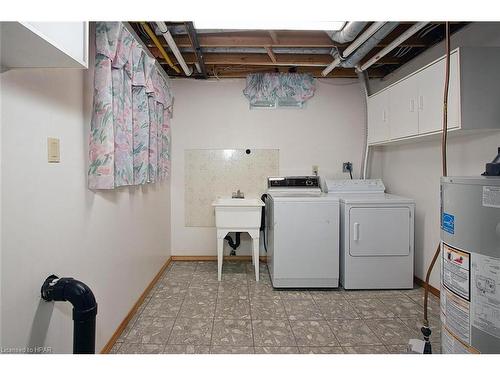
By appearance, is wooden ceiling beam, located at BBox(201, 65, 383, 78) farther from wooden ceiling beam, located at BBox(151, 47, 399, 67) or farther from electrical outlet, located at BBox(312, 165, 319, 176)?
electrical outlet, located at BBox(312, 165, 319, 176)

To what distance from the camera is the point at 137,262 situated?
7.93ft

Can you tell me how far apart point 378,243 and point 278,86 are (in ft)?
7.82

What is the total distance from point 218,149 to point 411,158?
247 centimetres

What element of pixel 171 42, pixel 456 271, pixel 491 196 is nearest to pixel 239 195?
pixel 171 42

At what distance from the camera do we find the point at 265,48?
279cm

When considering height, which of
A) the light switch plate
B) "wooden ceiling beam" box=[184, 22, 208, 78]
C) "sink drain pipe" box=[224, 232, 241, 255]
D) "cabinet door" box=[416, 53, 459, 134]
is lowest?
"sink drain pipe" box=[224, 232, 241, 255]

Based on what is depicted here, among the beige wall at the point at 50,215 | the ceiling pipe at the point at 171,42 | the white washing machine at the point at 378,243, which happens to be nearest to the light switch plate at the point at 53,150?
the beige wall at the point at 50,215

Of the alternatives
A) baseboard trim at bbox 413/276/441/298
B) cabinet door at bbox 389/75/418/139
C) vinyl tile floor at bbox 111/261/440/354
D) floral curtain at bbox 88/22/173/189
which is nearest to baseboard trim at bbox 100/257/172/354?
vinyl tile floor at bbox 111/261/440/354

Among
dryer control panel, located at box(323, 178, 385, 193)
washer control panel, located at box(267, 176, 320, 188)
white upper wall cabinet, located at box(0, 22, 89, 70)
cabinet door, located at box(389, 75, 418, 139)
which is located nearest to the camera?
white upper wall cabinet, located at box(0, 22, 89, 70)

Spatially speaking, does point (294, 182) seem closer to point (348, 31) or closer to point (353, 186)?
point (353, 186)

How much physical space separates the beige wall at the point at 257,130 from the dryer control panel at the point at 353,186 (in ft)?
1.61

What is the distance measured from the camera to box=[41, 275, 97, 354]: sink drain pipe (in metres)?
1.14

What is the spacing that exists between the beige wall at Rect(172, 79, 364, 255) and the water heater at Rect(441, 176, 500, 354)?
8.07ft

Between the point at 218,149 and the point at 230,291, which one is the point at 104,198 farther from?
the point at 218,149
